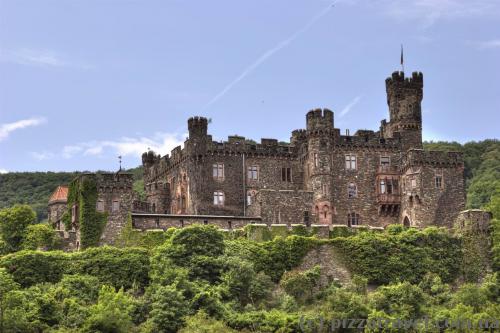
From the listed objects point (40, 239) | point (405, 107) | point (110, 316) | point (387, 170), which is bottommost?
point (110, 316)

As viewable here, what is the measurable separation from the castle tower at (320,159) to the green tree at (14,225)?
→ 20.7 meters

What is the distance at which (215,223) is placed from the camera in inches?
2768

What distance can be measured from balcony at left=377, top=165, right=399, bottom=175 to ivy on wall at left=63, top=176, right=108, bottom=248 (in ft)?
71.7

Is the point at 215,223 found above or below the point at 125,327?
above

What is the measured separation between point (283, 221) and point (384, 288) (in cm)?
1156

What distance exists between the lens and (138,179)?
112938 mm

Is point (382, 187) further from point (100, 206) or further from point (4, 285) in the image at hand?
point (4, 285)

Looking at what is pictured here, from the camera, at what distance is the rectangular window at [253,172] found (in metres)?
77.2

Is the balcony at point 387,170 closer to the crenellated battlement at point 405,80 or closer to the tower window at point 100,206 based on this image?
the crenellated battlement at point 405,80

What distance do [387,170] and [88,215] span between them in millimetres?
23472

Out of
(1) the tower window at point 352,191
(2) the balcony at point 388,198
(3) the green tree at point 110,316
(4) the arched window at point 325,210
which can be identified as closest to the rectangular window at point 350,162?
(1) the tower window at point 352,191

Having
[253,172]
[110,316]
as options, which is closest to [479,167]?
[253,172]

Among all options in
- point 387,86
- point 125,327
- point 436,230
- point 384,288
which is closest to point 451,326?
point 384,288

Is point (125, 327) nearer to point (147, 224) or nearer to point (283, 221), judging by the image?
point (147, 224)
